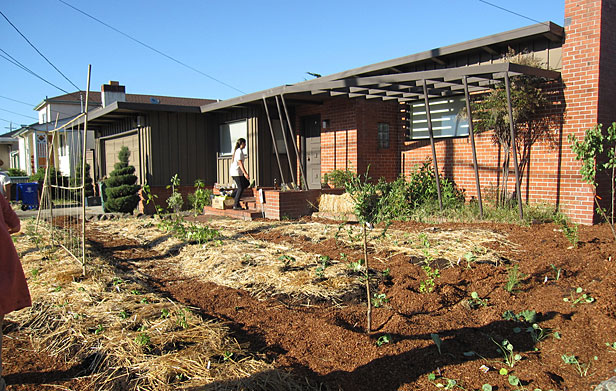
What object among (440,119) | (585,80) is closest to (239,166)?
(440,119)

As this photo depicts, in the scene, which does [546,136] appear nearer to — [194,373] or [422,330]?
[422,330]

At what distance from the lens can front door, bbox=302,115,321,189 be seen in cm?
1215

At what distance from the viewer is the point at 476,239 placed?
580 cm

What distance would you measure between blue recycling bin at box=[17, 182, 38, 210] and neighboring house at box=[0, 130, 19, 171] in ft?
103

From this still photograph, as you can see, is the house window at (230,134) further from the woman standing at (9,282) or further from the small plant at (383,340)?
the woman standing at (9,282)

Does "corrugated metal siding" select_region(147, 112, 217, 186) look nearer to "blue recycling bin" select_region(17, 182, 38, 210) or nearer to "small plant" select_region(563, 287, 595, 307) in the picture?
"blue recycling bin" select_region(17, 182, 38, 210)

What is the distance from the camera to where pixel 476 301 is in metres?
3.98

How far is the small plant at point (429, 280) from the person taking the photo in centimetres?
424

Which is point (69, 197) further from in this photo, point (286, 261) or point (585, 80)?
point (585, 80)

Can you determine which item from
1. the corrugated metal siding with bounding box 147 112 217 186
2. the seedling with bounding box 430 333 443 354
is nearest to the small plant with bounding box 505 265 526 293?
the seedling with bounding box 430 333 443 354

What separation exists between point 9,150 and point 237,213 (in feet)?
156

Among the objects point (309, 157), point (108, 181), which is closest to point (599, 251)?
point (309, 157)

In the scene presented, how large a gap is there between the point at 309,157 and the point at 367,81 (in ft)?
14.8

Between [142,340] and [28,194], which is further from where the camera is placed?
[28,194]
